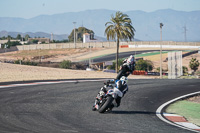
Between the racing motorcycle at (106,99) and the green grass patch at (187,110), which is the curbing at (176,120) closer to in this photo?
the green grass patch at (187,110)

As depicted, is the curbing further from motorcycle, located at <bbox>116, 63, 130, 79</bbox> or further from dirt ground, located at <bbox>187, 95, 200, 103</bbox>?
dirt ground, located at <bbox>187, 95, 200, 103</bbox>

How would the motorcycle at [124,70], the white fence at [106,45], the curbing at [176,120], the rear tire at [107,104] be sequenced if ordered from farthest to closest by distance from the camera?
the white fence at [106,45]
the motorcycle at [124,70]
the rear tire at [107,104]
the curbing at [176,120]

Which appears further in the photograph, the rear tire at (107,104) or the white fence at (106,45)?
the white fence at (106,45)

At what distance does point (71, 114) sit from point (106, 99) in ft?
4.55

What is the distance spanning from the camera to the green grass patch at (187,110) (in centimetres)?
1254

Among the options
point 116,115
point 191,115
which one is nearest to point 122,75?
point 116,115

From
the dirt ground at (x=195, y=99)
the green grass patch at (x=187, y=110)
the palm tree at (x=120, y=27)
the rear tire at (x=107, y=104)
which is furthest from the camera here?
the palm tree at (x=120, y=27)

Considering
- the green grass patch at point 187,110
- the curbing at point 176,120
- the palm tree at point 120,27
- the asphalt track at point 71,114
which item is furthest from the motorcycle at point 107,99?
the palm tree at point 120,27

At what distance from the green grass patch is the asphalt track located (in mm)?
753

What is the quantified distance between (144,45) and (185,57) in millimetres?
38247

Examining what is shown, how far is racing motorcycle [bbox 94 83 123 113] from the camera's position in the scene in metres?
11.7

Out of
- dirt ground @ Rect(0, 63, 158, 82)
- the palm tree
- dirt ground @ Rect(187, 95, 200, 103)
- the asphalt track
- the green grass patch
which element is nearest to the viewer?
the asphalt track

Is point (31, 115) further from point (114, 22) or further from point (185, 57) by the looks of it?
point (185, 57)

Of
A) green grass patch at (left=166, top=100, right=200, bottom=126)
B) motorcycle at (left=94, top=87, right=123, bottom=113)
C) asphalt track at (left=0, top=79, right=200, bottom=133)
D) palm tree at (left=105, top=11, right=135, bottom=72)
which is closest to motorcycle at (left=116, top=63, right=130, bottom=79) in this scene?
motorcycle at (left=94, top=87, right=123, bottom=113)
